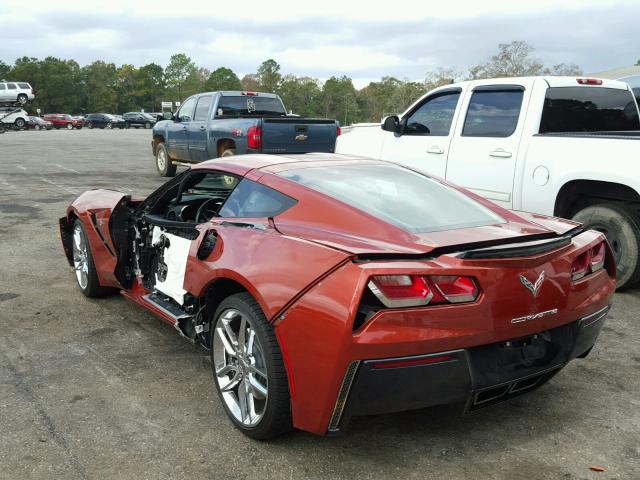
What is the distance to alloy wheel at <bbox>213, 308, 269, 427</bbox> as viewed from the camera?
297 cm

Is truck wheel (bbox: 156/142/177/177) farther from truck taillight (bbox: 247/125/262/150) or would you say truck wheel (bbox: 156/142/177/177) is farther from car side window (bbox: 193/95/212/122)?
truck taillight (bbox: 247/125/262/150)

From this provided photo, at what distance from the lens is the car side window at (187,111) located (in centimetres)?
1321

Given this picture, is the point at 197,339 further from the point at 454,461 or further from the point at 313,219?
the point at 454,461

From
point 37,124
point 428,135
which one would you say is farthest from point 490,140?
point 37,124

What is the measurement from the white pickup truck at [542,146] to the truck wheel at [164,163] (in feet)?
27.8

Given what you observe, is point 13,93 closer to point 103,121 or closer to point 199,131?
point 103,121

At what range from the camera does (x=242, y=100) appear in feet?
41.6

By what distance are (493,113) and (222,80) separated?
122309mm

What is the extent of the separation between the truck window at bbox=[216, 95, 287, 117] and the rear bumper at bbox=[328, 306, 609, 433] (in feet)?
34.3

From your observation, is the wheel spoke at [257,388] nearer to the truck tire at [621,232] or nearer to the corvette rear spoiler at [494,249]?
the corvette rear spoiler at [494,249]

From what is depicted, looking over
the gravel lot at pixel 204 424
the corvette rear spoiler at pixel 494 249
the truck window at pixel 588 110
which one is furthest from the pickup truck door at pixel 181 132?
the corvette rear spoiler at pixel 494 249

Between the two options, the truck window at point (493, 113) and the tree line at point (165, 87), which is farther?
the tree line at point (165, 87)

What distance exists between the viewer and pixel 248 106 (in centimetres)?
1271

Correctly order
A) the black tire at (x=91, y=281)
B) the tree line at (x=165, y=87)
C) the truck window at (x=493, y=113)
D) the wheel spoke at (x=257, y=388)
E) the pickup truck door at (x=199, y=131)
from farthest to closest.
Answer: the tree line at (x=165, y=87)
the pickup truck door at (x=199, y=131)
the truck window at (x=493, y=113)
the black tire at (x=91, y=281)
the wheel spoke at (x=257, y=388)
